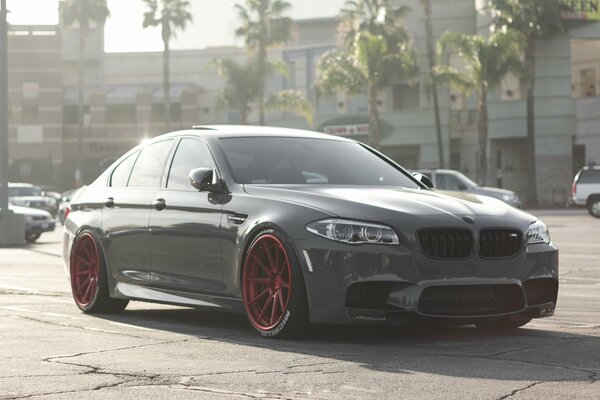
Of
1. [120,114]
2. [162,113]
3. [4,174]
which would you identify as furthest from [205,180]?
[120,114]

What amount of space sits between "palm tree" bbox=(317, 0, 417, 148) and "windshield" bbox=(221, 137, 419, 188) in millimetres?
44876

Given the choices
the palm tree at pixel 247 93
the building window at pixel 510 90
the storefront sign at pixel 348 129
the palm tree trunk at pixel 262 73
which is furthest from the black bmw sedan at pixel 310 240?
the storefront sign at pixel 348 129

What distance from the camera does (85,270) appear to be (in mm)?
10742

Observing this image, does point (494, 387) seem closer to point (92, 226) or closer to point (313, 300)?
point (313, 300)

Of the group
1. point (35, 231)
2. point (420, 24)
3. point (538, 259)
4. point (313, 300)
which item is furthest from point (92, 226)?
point (420, 24)

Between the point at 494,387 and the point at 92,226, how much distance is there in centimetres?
519

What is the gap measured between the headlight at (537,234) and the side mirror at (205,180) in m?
2.24

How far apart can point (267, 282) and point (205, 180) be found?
3.55 ft

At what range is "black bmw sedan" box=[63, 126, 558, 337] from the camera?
790 centimetres

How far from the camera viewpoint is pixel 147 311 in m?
10.9

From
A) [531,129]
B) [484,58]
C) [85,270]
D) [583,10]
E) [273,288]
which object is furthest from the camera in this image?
[583,10]

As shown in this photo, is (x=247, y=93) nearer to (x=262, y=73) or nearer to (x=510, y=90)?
(x=262, y=73)

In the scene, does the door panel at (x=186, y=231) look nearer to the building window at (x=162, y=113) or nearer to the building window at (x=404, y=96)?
the building window at (x=404, y=96)

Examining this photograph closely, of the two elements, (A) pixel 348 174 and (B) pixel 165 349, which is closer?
(B) pixel 165 349
